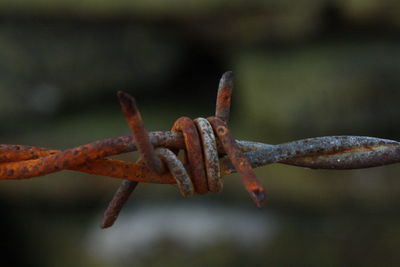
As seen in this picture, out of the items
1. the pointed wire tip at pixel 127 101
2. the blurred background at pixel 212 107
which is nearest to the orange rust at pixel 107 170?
the pointed wire tip at pixel 127 101

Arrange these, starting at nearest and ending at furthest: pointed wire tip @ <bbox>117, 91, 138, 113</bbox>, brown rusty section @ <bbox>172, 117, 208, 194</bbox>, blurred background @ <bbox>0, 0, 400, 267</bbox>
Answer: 1. pointed wire tip @ <bbox>117, 91, 138, 113</bbox>
2. brown rusty section @ <bbox>172, 117, 208, 194</bbox>
3. blurred background @ <bbox>0, 0, 400, 267</bbox>

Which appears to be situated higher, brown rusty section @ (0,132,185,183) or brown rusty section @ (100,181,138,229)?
brown rusty section @ (0,132,185,183)

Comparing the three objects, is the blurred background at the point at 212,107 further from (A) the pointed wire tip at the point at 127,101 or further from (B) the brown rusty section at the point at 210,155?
(A) the pointed wire tip at the point at 127,101

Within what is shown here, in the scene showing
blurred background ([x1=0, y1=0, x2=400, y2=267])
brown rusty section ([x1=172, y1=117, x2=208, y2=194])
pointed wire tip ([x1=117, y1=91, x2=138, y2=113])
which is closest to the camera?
pointed wire tip ([x1=117, y1=91, x2=138, y2=113])

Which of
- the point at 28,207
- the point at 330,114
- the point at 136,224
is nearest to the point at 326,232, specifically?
the point at 330,114

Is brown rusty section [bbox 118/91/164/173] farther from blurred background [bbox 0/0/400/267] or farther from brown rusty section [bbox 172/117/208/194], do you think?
blurred background [bbox 0/0/400/267]

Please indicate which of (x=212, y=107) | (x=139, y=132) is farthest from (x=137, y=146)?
(x=212, y=107)

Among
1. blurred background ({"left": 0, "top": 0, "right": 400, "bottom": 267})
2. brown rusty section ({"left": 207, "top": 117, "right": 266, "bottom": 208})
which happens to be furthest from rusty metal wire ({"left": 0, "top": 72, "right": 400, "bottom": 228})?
blurred background ({"left": 0, "top": 0, "right": 400, "bottom": 267})

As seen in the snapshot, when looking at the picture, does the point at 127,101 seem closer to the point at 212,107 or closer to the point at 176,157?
the point at 176,157
